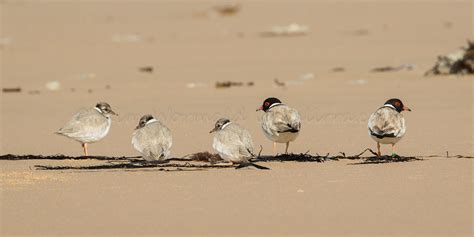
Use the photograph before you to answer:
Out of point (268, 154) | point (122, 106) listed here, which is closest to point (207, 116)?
point (122, 106)

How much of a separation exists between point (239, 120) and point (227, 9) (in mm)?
25825

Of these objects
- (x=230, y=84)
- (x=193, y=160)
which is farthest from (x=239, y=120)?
(x=230, y=84)

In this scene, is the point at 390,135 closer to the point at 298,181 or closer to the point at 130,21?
the point at 298,181

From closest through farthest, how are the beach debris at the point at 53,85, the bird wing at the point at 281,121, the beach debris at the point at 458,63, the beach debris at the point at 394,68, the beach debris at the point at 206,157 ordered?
1. the beach debris at the point at 206,157
2. the bird wing at the point at 281,121
3. the beach debris at the point at 458,63
4. the beach debris at the point at 53,85
5. the beach debris at the point at 394,68

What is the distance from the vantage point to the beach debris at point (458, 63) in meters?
19.4

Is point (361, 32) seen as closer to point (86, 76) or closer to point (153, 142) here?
point (86, 76)

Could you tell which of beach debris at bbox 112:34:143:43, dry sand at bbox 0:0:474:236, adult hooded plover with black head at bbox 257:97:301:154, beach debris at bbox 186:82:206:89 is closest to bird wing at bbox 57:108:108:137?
dry sand at bbox 0:0:474:236

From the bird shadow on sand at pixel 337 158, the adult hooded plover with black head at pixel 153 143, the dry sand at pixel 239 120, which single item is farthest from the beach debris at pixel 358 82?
the adult hooded plover with black head at pixel 153 143

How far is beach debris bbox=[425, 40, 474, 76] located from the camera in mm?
19375

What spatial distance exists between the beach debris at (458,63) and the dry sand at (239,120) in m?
0.51

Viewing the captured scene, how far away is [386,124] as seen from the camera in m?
10.9

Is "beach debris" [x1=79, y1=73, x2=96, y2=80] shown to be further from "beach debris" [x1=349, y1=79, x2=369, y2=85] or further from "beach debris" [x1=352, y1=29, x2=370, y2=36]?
"beach debris" [x1=352, y1=29, x2=370, y2=36]

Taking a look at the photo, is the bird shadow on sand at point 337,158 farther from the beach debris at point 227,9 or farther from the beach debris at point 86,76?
the beach debris at point 227,9

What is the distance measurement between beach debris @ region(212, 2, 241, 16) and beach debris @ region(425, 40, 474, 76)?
68.5ft
